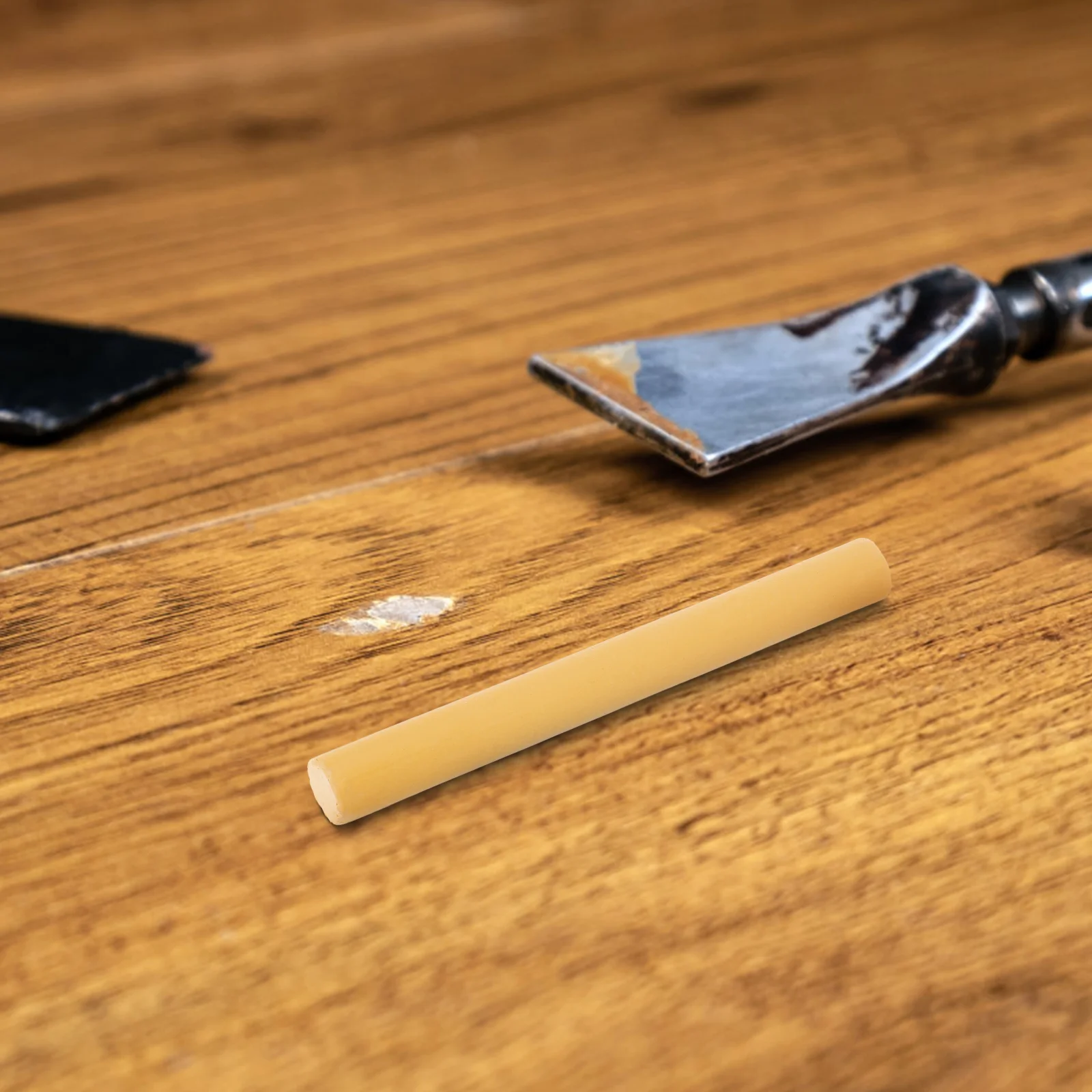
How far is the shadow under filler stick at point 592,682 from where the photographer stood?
0.33 metres

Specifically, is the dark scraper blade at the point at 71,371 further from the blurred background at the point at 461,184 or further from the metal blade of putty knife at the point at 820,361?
the metal blade of putty knife at the point at 820,361

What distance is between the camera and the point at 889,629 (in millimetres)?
395

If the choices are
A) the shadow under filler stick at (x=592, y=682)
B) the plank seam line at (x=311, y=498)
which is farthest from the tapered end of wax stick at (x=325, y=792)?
the plank seam line at (x=311, y=498)

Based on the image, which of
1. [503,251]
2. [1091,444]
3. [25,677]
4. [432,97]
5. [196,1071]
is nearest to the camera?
[196,1071]

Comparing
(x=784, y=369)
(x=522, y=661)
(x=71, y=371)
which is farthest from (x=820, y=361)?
(x=71, y=371)

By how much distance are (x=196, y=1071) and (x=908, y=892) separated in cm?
16

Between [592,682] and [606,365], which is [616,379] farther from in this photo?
[592,682]

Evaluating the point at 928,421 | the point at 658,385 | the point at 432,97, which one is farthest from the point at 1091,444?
the point at 432,97

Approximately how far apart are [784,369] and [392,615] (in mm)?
161

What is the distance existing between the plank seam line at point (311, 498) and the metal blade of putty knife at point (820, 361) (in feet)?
0.15

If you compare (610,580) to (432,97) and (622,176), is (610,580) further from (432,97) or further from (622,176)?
(432,97)

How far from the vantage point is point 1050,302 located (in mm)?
484

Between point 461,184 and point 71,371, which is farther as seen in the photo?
point 461,184

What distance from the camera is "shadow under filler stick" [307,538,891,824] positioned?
0.33 m
